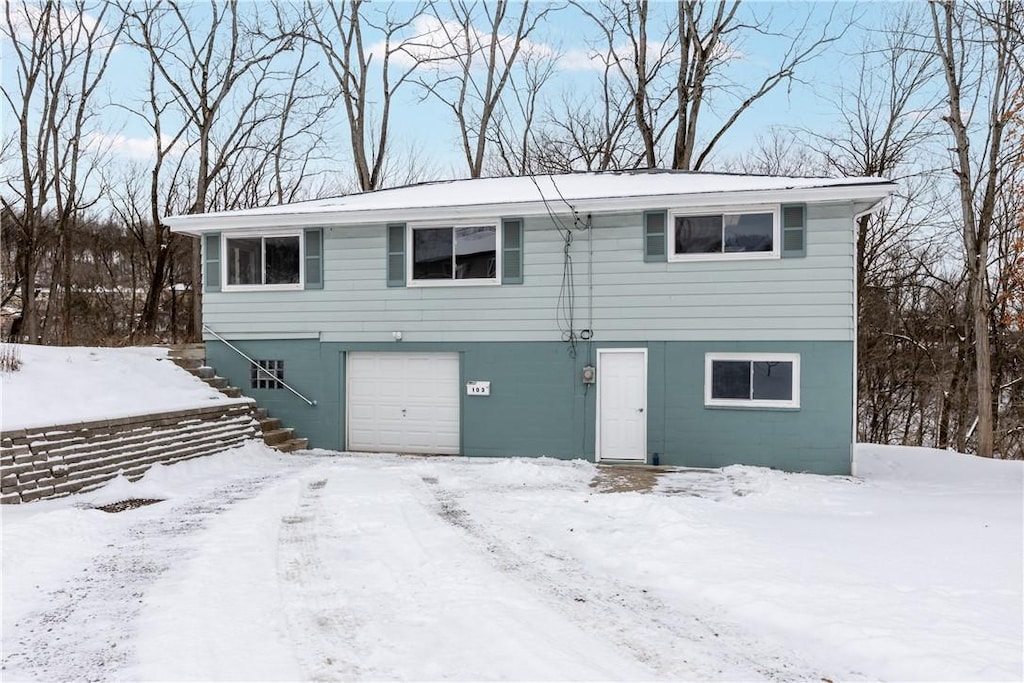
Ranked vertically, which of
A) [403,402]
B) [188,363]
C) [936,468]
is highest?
[188,363]

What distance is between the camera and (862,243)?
1872cm

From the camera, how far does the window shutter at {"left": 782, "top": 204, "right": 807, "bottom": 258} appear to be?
9945 mm

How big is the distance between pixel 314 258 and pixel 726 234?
6.66 meters

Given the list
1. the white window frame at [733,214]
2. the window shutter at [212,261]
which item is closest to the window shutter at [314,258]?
the window shutter at [212,261]

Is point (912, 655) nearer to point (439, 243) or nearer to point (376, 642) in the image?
point (376, 642)

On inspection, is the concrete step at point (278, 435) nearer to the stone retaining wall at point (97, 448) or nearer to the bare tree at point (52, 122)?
the stone retaining wall at point (97, 448)

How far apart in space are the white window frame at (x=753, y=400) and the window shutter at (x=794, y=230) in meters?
1.47

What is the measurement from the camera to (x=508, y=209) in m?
10.8

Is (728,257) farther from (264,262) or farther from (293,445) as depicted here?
(264,262)

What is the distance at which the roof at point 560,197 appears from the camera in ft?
32.1

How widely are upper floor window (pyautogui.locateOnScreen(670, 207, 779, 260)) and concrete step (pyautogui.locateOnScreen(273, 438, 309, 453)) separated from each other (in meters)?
6.69

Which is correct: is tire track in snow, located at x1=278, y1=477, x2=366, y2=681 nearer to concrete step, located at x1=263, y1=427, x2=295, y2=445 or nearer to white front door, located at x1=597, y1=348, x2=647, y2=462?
concrete step, located at x1=263, y1=427, x2=295, y2=445

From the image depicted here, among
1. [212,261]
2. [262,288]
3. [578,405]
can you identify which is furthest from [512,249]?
[212,261]

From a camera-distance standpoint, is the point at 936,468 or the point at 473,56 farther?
the point at 473,56
